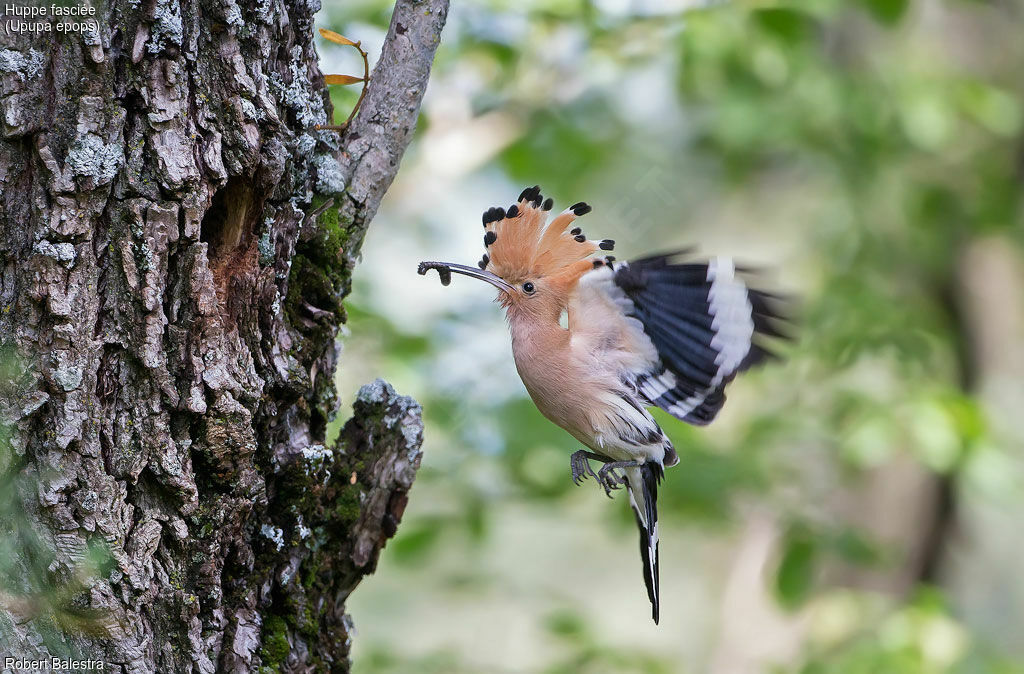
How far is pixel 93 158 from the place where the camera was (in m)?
1.40

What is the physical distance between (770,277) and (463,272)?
1052mm

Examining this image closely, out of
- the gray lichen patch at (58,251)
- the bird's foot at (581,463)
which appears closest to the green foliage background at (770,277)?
the bird's foot at (581,463)

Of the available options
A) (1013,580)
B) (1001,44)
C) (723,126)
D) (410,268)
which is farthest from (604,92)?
(1013,580)

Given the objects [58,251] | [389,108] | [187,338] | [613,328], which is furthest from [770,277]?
[58,251]

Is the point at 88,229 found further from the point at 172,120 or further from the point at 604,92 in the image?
the point at 604,92

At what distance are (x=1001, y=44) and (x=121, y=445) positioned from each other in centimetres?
637

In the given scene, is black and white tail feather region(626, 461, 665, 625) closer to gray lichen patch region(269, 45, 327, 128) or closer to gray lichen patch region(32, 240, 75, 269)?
gray lichen patch region(269, 45, 327, 128)

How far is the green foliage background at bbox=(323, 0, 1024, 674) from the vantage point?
3617 mm

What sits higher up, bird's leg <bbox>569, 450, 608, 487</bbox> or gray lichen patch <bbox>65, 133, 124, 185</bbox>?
bird's leg <bbox>569, 450, 608, 487</bbox>

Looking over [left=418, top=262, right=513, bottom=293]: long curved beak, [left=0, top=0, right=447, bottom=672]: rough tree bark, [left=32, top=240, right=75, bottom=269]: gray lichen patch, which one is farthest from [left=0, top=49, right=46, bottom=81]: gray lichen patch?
[left=418, top=262, right=513, bottom=293]: long curved beak

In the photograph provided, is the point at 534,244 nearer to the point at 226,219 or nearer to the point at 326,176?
the point at 326,176

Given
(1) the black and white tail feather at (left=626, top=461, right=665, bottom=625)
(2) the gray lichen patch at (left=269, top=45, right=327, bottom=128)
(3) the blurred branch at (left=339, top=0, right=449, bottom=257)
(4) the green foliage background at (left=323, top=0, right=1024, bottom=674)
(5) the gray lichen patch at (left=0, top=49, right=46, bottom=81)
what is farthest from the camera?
(4) the green foliage background at (left=323, top=0, right=1024, bottom=674)

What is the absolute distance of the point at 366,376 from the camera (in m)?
3.79

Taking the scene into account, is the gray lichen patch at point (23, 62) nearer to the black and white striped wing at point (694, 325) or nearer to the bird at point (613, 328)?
the bird at point (613, 328)
